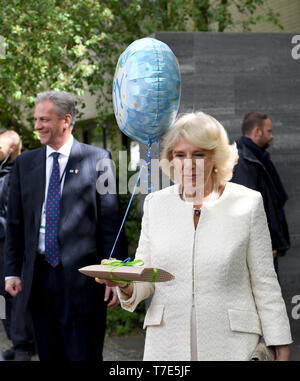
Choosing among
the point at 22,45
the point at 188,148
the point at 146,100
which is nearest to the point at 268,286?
the point at 188,148

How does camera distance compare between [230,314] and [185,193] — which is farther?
[185,193]

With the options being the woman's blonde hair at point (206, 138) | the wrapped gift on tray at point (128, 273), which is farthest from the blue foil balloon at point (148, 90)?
the wrapped gift on tray at point (128, 273)

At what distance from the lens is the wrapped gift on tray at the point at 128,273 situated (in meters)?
2.54

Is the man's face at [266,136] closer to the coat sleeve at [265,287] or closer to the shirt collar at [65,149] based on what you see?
the shirt collar at [65,149]

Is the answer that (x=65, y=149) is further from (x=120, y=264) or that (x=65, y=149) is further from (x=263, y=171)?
(x=263, y=171)

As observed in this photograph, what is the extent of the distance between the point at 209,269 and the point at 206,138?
0.57m

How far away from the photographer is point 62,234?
409cm

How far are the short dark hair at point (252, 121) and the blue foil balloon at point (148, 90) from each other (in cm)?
247

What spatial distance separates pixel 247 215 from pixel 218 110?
10.4 feet

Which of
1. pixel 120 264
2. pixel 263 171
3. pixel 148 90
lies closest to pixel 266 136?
pixel 263 171

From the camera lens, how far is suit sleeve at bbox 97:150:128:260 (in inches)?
165

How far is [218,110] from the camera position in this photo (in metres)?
5.91

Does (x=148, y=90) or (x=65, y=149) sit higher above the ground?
(x=148, y=90)
